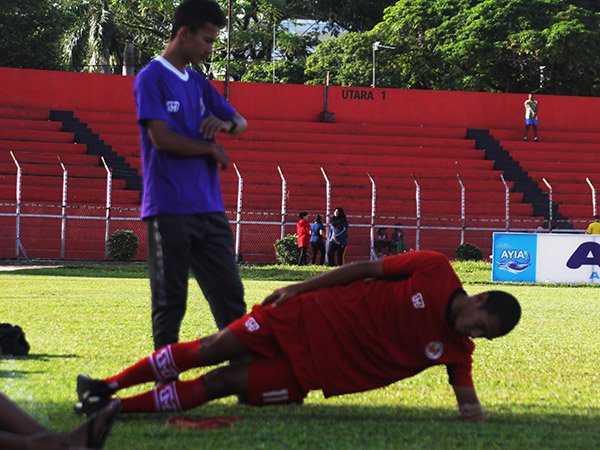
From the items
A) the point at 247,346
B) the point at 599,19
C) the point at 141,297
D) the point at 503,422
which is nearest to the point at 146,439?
the point at 247,346

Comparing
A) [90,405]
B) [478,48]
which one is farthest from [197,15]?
[478,48]

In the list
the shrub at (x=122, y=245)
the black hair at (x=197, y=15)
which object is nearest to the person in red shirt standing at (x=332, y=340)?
the black hair at (x=197, y=15)

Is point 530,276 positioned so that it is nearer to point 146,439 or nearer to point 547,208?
point 547,208

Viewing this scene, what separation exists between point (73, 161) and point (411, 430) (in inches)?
1098

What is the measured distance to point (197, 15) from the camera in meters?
6.46

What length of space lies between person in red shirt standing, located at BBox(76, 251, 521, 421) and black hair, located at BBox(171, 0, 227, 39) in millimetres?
1604

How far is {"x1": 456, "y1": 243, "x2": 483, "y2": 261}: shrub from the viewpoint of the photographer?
3047 cm

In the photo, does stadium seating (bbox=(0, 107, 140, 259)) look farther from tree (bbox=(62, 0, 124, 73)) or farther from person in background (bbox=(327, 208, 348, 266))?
tree (bbox=(62, 0, 124, 73))

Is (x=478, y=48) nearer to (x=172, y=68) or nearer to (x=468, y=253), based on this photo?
(x=468, y=253)

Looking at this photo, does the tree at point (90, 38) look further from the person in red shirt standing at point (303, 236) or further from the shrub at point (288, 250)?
the person in red shirt standing at point (303, 236)

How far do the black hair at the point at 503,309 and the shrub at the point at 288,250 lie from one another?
23.8 meters

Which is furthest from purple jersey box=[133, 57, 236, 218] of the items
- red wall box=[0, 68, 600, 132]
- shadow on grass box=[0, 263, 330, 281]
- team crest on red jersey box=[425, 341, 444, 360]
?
red wall box=[0, 68, 600, 132]

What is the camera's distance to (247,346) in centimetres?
589

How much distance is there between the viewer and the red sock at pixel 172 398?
586cm
